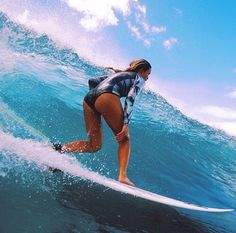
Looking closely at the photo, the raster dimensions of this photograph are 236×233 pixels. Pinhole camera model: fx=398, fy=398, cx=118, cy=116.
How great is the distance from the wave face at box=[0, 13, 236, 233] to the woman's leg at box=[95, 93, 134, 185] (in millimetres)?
677

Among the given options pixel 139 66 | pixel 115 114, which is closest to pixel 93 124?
pixel 115 114

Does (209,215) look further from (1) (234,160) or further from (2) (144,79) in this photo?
(1) (234,160)

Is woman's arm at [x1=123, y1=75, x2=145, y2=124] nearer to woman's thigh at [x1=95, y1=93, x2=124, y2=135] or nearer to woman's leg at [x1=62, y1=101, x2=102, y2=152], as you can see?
woman's thigh at [x1=95, y1=93, x2=124, y2=135]

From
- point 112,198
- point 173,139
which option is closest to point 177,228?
point 112,198

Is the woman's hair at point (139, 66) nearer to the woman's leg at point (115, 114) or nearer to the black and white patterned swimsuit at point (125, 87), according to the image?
the black and white patterned swimsuit at point (125, 87)

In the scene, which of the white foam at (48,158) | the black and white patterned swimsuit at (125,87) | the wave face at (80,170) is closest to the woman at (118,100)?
the black and white patterned swimsuit at (125,87)

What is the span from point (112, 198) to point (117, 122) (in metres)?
1.45

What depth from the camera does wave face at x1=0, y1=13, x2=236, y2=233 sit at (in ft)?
16.7

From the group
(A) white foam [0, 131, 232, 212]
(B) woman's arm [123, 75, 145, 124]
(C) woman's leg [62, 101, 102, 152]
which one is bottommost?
(A) white foam [0, 131, 232, 212]

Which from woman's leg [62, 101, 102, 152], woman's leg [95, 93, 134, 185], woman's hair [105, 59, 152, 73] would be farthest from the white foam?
woman's hair [105, 59, 152, 73]

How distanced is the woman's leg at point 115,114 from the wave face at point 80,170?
68cm

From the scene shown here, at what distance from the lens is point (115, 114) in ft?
18.6

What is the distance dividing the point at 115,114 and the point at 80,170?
104 centimetres

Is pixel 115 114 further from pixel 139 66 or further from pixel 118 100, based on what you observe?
pixel 139 66
